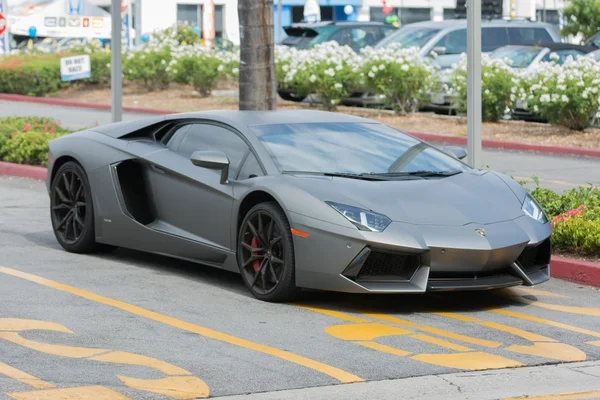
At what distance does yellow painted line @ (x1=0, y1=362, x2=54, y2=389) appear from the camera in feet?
18.5

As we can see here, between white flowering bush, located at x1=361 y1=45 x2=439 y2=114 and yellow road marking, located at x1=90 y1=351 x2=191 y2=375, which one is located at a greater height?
white flowering bush, located at x1=361 y1=45 x2=439 y2=114

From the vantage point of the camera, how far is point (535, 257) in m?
7.88

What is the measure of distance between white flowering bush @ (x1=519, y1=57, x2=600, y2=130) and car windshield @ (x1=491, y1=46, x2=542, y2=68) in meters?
3.99

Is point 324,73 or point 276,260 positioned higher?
point 324,73

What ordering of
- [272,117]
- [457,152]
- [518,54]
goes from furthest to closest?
1. [518,54]
2. [457,152]
3. [272,117]

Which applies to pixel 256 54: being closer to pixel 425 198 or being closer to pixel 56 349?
pixel 425 198

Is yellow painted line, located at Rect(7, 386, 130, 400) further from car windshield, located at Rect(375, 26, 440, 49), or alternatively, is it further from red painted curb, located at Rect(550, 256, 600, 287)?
car windshield, located at Rect(375, 26, 440, 49)

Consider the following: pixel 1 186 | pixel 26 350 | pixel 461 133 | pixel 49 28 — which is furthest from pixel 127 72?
pixel 26 350

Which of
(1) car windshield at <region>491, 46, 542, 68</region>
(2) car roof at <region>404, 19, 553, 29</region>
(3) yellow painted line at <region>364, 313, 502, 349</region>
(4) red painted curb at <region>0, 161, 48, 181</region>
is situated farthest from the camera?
(2) car roof at <region>404, 19, 553, 29</region>

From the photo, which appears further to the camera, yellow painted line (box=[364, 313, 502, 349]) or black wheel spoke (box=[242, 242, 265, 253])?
black wheel spoke (box=[242, 242, 265, 253])

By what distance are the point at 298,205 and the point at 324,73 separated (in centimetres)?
1625

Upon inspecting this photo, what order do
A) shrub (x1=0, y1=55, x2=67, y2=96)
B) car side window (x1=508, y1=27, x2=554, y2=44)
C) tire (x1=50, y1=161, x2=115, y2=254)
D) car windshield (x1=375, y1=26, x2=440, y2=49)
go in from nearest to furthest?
1. tire (x1=50, y1=161, x2=115, y2=254)
2. car windshield (x1=375, y1=26, x2=440, y2=49)
3. car side window (x1=508, y1=27, x2=554, y2=44)
4. shrub (x1=0, y1=55, x2=67, y2=96)

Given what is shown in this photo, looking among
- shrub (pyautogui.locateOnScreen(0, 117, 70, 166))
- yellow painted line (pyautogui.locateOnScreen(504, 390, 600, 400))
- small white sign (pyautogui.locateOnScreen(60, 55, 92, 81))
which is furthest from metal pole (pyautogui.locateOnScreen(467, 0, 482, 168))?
small white sign (pyautogui.locateOnScreen(60, 55, 92, 81))

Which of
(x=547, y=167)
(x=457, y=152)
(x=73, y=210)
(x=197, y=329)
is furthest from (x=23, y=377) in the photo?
(x=547, y=167)
